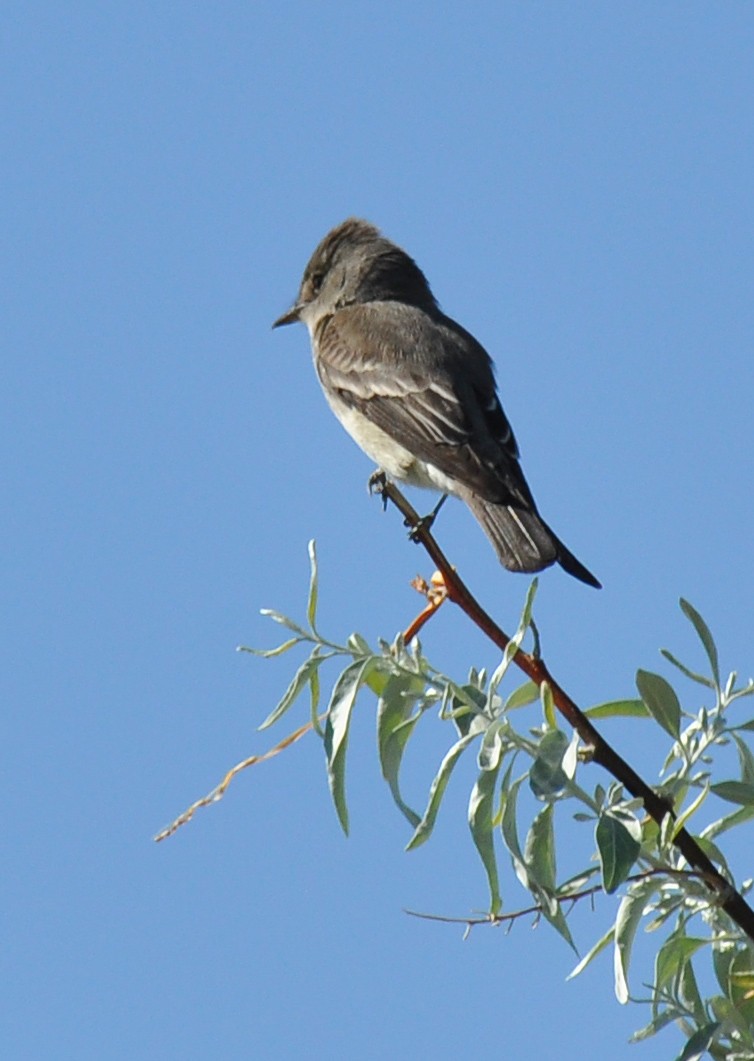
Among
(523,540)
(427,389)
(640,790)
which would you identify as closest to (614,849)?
(640,790)

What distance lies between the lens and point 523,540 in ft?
15.3

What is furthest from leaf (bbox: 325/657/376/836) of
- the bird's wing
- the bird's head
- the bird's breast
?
the bird's head

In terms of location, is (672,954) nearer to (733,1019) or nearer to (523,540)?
(733,1019)

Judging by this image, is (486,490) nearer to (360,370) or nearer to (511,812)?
(360,370)

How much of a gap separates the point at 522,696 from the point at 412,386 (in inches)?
156

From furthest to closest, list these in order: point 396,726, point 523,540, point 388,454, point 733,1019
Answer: point 388,454, point 523,540, point 396,726, point 733,1019

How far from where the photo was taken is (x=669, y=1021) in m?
2.02

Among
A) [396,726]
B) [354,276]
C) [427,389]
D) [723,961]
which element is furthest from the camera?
[354,276]

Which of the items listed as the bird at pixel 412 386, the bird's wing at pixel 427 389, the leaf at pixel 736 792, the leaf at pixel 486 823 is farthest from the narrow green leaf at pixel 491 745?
the bird's wing at pixel 427 389

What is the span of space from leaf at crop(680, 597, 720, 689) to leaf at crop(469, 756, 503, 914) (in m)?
0.31

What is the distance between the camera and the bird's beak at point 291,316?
7699 mm

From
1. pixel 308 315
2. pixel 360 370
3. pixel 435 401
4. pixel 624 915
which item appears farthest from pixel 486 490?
pixel 624 915

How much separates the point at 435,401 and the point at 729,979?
394cm

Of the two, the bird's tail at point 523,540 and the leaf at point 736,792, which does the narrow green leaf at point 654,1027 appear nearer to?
the leaf at point 736,792
